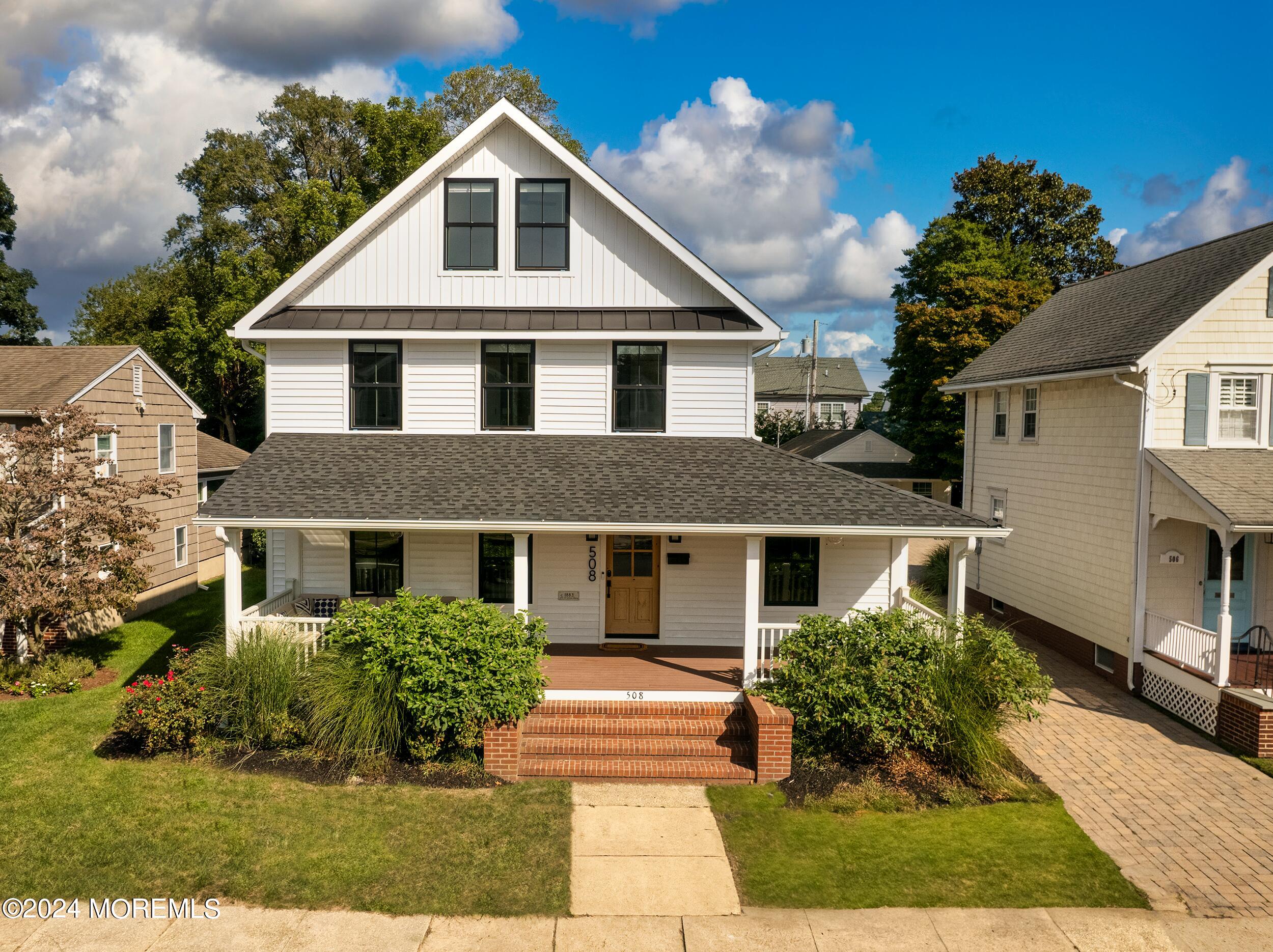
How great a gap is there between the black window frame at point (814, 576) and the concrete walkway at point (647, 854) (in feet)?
14.7

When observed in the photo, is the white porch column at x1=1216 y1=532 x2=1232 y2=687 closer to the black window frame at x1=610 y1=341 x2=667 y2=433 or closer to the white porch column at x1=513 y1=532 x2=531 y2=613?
the black window frame at x1=610 y1=341 x2=667 y2=433

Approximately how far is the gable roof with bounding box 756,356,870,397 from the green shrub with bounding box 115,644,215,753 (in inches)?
2162

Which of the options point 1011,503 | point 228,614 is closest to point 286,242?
point 228,614

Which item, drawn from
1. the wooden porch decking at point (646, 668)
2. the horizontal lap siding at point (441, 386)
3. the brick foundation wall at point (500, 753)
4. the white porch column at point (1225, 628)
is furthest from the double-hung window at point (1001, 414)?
the brick foundation wall at point (500, 753)

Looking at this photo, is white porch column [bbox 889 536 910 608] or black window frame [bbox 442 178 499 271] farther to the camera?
black window frame [bbox 442 178 499 271]

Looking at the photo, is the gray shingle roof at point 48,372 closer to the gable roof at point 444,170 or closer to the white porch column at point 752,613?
the gable roof at point 444,170

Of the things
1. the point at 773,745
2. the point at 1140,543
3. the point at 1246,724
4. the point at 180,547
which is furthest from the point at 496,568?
the point at 180,547

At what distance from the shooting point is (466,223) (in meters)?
14.4

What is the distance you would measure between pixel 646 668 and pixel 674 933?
5.54 meters

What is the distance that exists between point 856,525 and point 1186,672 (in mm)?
6110

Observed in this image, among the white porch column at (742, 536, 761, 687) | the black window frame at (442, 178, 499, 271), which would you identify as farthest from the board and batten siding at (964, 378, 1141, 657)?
the black window frame at (442, 178, 499, 271)

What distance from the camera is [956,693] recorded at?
1034 centimetres

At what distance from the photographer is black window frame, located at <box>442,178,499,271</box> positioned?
1433 centimetres

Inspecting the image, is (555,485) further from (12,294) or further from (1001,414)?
(12,294)
